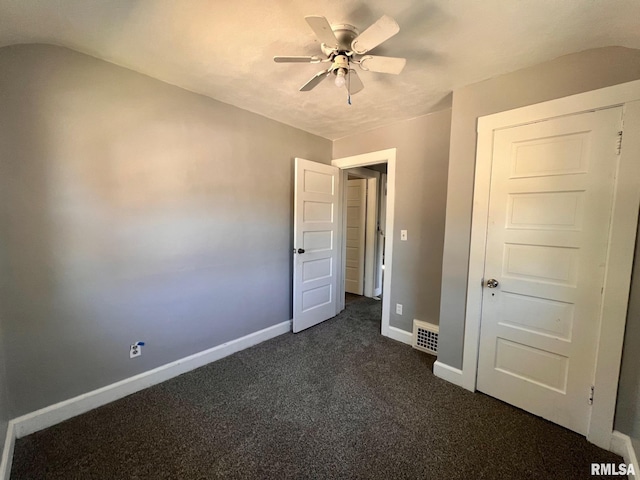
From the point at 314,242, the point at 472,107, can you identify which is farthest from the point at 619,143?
the point at 314,242

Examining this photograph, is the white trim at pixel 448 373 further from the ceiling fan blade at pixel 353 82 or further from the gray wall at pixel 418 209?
the ceiling fan blade at pixel 353 82

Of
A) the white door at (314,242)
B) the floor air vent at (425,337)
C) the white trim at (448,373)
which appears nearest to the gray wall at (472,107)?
the white trim at (448,373)

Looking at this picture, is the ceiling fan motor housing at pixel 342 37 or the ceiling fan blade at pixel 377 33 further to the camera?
the ceiling fan motor housing at pixel 342 37

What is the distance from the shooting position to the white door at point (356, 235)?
14.7 ft

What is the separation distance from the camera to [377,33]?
121cm

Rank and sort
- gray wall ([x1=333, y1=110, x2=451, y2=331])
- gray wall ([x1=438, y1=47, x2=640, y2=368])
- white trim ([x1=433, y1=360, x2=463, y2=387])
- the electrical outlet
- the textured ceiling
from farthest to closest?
gray wall ([x1=333, y1=110, x2=451, y2=331])
white trim ([x1=433, y1=360, x2=463, y2=387])
the electrical outlet
gray wall ([x1=438, y1=47, x2=640, y2=368])
the textured ceiling

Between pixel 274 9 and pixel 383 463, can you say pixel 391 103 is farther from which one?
pixel 383 463

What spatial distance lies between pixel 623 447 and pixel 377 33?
259 centimetres

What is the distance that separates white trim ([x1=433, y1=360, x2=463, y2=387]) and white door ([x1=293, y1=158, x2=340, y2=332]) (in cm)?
145

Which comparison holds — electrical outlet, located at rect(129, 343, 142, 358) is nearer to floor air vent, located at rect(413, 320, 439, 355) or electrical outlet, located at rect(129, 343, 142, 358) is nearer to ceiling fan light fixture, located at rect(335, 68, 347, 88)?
ceiling fan light fixture, located at rect(335, 68, 347, 88)

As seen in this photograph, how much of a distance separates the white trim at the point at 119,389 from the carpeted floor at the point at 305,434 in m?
0.06

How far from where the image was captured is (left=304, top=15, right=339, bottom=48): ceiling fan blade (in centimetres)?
110

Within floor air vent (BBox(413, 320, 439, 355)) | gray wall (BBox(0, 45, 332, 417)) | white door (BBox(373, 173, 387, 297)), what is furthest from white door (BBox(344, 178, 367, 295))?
gray wall (BBox(0, 45, 332, 417))

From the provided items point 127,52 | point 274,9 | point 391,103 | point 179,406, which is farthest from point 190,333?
point 391,103
